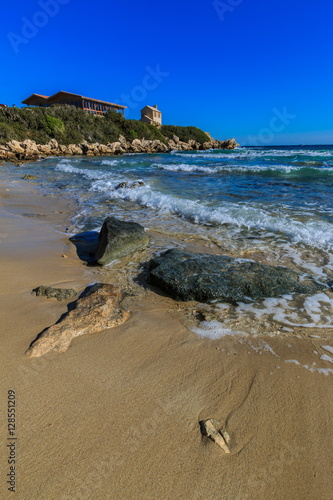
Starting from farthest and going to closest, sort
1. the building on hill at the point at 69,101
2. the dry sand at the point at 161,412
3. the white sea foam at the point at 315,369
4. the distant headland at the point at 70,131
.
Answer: the building on hill at the point at 69,101 < the distant headland at the point at 70,131 < the white sea foam at the point at 315,369 < the dry sand at the point at 161,412

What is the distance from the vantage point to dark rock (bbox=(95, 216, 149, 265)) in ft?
10.7

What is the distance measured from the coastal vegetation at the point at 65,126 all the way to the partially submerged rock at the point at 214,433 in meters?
36.4

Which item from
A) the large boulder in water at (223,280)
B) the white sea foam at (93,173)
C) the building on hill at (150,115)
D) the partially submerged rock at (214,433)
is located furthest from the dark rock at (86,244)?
the building on hill at (150,115)

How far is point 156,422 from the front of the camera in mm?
1247

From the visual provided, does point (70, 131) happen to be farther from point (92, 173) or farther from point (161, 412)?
point (161, 412)

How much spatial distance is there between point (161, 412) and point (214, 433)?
10.8 inches

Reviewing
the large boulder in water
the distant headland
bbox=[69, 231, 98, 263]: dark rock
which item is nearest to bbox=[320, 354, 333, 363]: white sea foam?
the large boulder in water

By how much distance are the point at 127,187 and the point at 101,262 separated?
231 inches

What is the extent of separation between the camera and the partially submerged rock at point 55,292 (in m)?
2.35

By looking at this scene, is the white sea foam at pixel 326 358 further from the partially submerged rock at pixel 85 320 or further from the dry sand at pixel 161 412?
the partially submerged rock at pixel 85 320

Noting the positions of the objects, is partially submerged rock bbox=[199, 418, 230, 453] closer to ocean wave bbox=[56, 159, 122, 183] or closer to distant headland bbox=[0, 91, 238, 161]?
ocean wave bbox=[56, 159, 122, 183]

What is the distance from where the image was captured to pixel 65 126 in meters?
39.3

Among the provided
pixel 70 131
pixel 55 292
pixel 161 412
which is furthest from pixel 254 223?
pixel 70 131

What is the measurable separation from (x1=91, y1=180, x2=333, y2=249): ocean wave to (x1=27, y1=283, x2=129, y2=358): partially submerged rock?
3.01 meters
